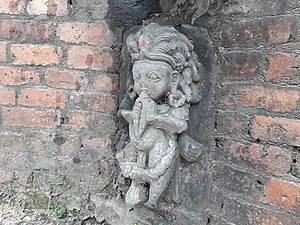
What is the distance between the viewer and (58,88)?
203 centimetres

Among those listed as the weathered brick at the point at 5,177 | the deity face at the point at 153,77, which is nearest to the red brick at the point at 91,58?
the deity face at the point at 153,77

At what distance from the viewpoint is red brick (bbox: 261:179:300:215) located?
1422mm

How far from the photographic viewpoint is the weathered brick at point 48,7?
198cm

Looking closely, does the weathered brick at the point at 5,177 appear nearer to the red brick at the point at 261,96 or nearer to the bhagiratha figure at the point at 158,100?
the bhagiratha figure at the point at 158,100

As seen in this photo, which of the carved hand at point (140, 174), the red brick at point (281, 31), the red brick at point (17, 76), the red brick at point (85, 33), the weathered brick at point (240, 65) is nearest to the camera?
the red brick at point (281, 31)

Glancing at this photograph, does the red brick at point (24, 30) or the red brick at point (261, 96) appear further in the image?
the red brick at point (24, 30)

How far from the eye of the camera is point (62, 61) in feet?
6.59

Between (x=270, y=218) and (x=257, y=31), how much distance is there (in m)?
0.65

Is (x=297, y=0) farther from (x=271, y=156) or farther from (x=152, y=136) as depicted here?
(x=152, y=136)

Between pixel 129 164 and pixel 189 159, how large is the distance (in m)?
0.23

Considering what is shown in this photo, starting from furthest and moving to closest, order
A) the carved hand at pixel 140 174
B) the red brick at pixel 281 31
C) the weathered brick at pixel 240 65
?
the carved hand at pixel 140 174 → the weathered brick at pixel 240 65 → the red brick at pixel 281 31

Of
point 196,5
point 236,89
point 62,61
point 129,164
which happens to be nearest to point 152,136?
point 129,164

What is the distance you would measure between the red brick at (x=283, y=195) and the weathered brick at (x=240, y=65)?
382mm

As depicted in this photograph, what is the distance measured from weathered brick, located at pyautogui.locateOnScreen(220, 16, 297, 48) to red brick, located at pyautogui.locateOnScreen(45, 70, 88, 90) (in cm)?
70
